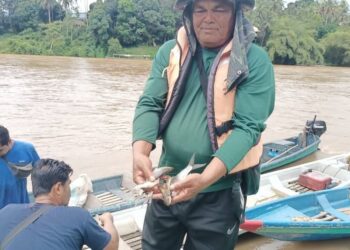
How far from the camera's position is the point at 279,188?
641 cm

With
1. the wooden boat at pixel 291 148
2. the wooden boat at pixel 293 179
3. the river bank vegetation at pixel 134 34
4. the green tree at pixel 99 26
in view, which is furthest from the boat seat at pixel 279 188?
the green tree at pixel 99 26

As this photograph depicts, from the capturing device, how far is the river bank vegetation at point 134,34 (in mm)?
46969

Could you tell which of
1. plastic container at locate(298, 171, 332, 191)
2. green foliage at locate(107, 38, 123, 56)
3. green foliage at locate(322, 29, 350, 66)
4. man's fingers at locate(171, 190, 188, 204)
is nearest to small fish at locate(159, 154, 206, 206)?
man's fingers at locate(171, 190, 188, 204)

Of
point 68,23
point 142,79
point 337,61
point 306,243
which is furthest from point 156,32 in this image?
point 306,243

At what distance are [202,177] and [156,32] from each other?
168 feet

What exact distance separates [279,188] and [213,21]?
4.93 meters

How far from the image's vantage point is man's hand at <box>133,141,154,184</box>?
187 cm

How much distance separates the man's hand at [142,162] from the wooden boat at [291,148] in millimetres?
6575

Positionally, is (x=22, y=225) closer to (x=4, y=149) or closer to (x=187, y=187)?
(x=187, y=187)

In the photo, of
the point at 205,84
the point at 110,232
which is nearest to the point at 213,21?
the point at 205,84

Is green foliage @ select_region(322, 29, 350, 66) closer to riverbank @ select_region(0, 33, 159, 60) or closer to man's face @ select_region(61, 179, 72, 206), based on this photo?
riverbank @ select_region(0, 33, 159, 60)

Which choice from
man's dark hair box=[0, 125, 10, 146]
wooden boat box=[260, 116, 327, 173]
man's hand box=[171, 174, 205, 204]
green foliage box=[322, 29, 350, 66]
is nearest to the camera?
man's hand box=[171, 174, 205, 204]

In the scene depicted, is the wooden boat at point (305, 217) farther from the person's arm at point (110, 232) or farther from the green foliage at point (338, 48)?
the green foliage at point (338, 48)

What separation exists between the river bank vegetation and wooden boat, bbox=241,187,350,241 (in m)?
40.7
